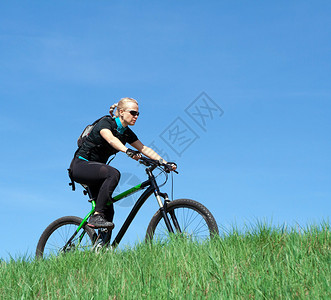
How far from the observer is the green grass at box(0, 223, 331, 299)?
13.3ft

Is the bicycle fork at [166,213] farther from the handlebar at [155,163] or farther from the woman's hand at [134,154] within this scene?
the woman's hand at [134,154]

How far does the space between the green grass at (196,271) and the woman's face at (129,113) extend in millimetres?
1905

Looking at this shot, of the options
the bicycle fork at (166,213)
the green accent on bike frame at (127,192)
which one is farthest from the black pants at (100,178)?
the bicycle fork at (166,213)

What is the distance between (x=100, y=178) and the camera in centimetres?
660

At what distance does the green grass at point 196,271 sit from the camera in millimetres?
4066

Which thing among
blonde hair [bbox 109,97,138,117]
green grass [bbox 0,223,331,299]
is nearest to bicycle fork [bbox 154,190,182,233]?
green grass [bbox 0,223,331,299]

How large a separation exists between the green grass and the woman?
A: 0.92 m

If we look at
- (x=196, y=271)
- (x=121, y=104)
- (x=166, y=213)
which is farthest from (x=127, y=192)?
(x=196, y=271)

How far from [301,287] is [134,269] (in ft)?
5.99

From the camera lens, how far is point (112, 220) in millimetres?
6980

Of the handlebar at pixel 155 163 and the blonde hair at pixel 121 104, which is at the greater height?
the blonde hair at pixel 121 104

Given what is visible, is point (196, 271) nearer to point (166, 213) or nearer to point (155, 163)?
point (166, 213)

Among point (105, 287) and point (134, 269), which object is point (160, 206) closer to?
point (134, 269)

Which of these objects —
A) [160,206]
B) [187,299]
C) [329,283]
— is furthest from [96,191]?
[329,283]
